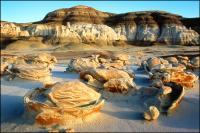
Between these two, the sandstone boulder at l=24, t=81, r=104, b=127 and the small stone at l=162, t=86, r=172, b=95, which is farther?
the small stone at l=162, t=86, r=172, b=95

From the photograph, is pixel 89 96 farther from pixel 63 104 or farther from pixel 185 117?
pixel 185 117

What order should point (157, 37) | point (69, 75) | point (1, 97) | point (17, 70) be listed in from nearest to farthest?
1. point (1, 97)
2. point (17, 70)
3. point (69, 75)
4. point (157, 37)

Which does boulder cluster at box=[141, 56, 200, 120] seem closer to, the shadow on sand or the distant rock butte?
the shadow on sand

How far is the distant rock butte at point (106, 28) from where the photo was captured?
61844mm

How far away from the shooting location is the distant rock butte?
61.8 metres

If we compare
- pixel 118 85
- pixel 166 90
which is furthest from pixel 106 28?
pixel 166 90

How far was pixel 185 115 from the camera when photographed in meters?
6.21

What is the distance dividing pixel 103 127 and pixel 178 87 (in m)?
2.24

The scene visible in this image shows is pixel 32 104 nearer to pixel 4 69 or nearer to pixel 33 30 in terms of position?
pixel 4 69

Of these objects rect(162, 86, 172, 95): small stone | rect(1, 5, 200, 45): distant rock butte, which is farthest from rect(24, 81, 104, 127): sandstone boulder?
rect(1, 5, 200, 45): distant rock butte

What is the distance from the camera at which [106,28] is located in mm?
66438

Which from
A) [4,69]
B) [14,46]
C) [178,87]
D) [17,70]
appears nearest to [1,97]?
[17,70]

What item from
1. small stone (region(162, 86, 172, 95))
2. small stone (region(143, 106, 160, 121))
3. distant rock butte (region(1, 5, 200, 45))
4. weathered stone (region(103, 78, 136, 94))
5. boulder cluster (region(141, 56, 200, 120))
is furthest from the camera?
distant rock butte (region(1, 5, 200, 45))

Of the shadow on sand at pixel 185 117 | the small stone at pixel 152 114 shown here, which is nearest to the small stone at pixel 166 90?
the shadow on sand at pixel 185 117
